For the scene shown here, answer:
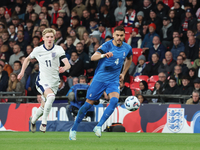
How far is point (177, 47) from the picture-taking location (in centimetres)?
1612

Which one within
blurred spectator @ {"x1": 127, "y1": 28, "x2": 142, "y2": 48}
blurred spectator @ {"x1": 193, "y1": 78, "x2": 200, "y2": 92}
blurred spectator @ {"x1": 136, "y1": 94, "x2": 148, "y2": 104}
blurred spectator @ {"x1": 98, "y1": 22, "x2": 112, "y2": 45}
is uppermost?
blurred spectator @ {"x1": 98, "y1": 22, "x2": 112, "y2": 45}

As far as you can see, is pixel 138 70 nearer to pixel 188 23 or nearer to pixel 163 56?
pixel 163 56

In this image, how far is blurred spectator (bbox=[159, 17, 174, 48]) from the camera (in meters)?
17.0

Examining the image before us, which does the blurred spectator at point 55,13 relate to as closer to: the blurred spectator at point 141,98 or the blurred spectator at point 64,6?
the blurred spectator at point 64,6

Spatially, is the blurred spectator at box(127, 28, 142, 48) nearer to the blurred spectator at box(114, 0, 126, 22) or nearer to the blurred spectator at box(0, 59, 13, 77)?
the blurred spectator at box(114, 0, 126, 22)

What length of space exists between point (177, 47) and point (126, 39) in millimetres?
2809

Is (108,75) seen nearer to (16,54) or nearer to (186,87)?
(186,87)

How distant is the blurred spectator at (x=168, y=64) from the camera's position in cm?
1544

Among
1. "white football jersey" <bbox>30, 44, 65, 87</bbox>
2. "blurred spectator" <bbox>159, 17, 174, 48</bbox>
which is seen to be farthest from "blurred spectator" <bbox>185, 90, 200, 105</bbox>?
"white football jersey" <bbox>30, 44, 65, 87</bbox>

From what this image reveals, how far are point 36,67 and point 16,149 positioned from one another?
1045 centimetres

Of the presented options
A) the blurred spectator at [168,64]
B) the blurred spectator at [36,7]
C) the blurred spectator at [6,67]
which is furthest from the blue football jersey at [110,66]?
the blurred spectator at [36,7]

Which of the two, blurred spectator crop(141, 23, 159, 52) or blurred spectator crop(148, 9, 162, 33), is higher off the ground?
blurred spectator crop(148, 9, 162, 33)

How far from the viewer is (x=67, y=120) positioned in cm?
1477

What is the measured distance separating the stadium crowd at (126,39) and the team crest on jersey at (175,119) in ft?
3.06
